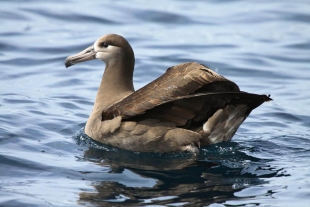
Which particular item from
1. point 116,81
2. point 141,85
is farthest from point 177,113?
point 141,85

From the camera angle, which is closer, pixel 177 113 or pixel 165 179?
pixel 165 179

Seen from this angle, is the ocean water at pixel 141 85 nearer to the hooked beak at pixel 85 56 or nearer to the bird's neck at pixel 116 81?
the bird's neck at pixel 116 81

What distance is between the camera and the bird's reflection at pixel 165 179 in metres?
6.91

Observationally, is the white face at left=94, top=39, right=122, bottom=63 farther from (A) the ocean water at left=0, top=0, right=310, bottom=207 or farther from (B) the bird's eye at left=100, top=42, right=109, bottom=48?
(A) the ocean water at left=0, top=0, right=310, bottom=207

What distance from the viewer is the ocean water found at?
23.7ft

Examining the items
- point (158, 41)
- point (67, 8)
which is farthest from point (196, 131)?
point (67, 8)

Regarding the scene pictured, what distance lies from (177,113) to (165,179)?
2.95 feet

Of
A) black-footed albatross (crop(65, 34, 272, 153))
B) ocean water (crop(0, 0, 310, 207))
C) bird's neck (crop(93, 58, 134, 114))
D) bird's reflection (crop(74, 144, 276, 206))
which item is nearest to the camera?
bird's reflection (crop(74, 144, 276, 206))

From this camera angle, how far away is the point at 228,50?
1518 centimetres

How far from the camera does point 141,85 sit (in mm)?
12688

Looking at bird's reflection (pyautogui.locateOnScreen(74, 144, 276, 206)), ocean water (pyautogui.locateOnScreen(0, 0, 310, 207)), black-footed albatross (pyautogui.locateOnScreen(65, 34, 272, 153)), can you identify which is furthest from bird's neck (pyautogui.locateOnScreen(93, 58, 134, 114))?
bird's reflection (pyautogui.locateOnScreen(74, 144, 276, 206))

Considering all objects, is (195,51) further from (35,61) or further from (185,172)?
(185,172)

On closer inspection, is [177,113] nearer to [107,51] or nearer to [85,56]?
[107,51]

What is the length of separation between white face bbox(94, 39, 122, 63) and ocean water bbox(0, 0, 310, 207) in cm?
106
